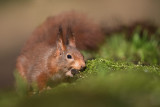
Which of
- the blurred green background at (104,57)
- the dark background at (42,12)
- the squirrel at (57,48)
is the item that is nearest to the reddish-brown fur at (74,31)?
the squirrel at (57,48)

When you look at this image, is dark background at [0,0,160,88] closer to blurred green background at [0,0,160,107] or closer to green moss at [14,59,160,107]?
blurred green background at [0,0,160,107]

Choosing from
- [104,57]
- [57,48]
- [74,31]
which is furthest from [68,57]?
Result: [74,31]

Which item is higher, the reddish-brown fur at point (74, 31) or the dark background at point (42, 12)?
the dark background at point (42, 12)

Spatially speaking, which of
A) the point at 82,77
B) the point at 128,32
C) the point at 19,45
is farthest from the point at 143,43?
the point at 19,45

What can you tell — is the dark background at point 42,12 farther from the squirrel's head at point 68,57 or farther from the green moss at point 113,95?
the green moss at point 113,95

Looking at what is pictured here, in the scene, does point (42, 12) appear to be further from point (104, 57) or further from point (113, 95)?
point (113, 95)

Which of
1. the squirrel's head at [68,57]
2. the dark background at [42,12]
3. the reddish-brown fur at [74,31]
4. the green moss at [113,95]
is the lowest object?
the green moss at [113,95]

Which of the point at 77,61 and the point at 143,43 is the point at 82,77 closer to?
the point at 77,61

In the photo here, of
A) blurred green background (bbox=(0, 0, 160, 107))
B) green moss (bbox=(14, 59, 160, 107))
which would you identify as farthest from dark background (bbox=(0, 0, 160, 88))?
green moss (bbox=(14, 59, 160, 107))
